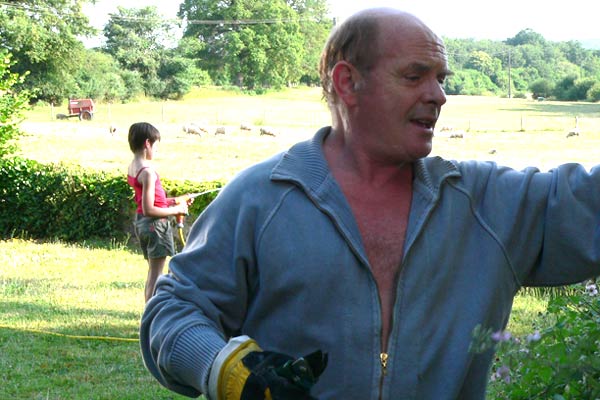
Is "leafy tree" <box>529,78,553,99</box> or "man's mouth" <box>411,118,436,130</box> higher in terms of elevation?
"man's mouth" <box>411,118,436,130</box>

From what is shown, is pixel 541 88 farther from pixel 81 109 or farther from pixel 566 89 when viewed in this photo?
pixel 81 109

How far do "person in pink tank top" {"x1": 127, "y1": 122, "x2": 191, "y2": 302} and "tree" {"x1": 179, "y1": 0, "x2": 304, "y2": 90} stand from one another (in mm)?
62837

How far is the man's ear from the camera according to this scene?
7.50ft

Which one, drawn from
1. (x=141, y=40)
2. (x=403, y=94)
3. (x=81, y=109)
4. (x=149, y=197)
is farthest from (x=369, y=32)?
(x=141, y=40)

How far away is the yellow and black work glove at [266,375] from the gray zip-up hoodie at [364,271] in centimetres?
15

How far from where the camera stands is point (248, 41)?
233 feet

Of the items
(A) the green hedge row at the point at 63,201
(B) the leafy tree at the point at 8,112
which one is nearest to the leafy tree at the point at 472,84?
(B) the leafy tree at the point at 8,112

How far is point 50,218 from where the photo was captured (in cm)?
1431

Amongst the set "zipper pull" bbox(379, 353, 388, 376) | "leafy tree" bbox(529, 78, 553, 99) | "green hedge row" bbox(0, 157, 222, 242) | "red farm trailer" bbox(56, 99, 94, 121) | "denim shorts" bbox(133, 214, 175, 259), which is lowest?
"red farm trailer" bbox(56, 99, 94, 121)

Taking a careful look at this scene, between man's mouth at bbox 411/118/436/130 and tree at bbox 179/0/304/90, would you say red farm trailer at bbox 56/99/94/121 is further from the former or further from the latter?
man's mouth at bbox 411/118/436/130

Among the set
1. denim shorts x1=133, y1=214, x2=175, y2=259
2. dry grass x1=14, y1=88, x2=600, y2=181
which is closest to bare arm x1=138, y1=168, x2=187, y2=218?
denim shorts x1=133, y1=214, x2=175, y2=259

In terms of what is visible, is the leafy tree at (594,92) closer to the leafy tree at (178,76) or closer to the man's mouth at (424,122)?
the leafy tree at (178,76)

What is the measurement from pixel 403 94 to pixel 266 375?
2.67 ft

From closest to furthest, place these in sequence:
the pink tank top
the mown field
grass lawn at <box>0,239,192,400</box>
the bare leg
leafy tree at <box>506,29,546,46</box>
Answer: grass lawn at <box>0,239,192,400</box>, the mown field, the pink tank top, the bare leg, leafy tree at <box>506,29,546,46</box>
